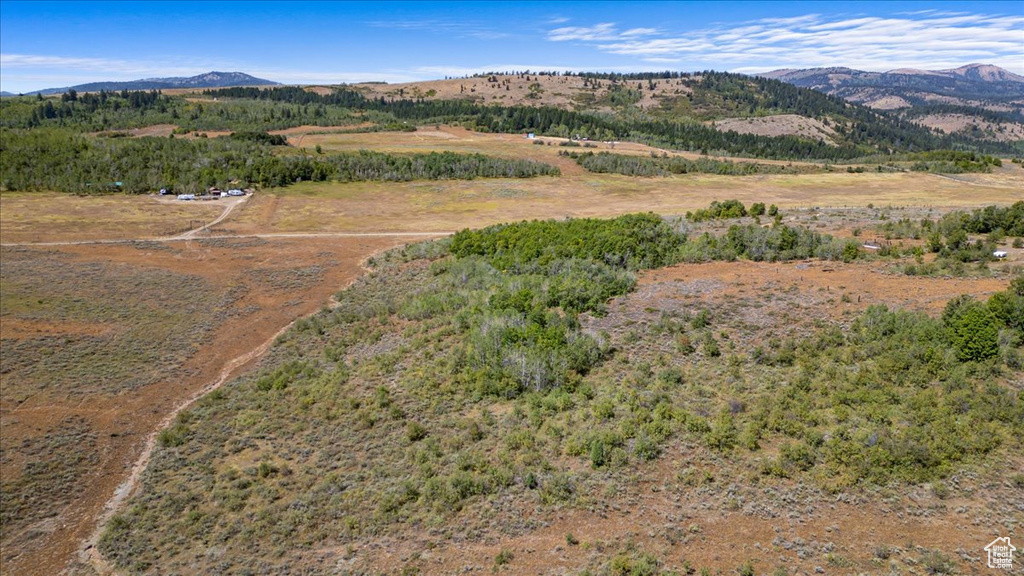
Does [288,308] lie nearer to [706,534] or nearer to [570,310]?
[570,310]

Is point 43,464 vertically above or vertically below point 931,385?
below

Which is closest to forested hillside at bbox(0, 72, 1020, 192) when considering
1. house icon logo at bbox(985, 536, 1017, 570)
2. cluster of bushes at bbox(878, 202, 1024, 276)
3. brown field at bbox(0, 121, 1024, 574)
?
brown field at bbox(0, 121, 1024, 574)

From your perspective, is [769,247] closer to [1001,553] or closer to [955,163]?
[1001,553]

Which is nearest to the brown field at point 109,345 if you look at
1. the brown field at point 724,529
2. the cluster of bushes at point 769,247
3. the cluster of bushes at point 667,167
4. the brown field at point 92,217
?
the brown field at point 92,217

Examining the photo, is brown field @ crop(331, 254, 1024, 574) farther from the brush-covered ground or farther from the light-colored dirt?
the light-colored dirt

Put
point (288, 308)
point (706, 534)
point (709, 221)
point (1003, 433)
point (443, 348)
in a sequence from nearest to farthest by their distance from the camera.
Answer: point (706, 534), point (1003, 433), point (443, 348), point (288, 308), point (709, 221)

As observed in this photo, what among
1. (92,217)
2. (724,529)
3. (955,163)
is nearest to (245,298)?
(724,529)

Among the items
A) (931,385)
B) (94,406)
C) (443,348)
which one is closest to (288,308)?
(94,406)
